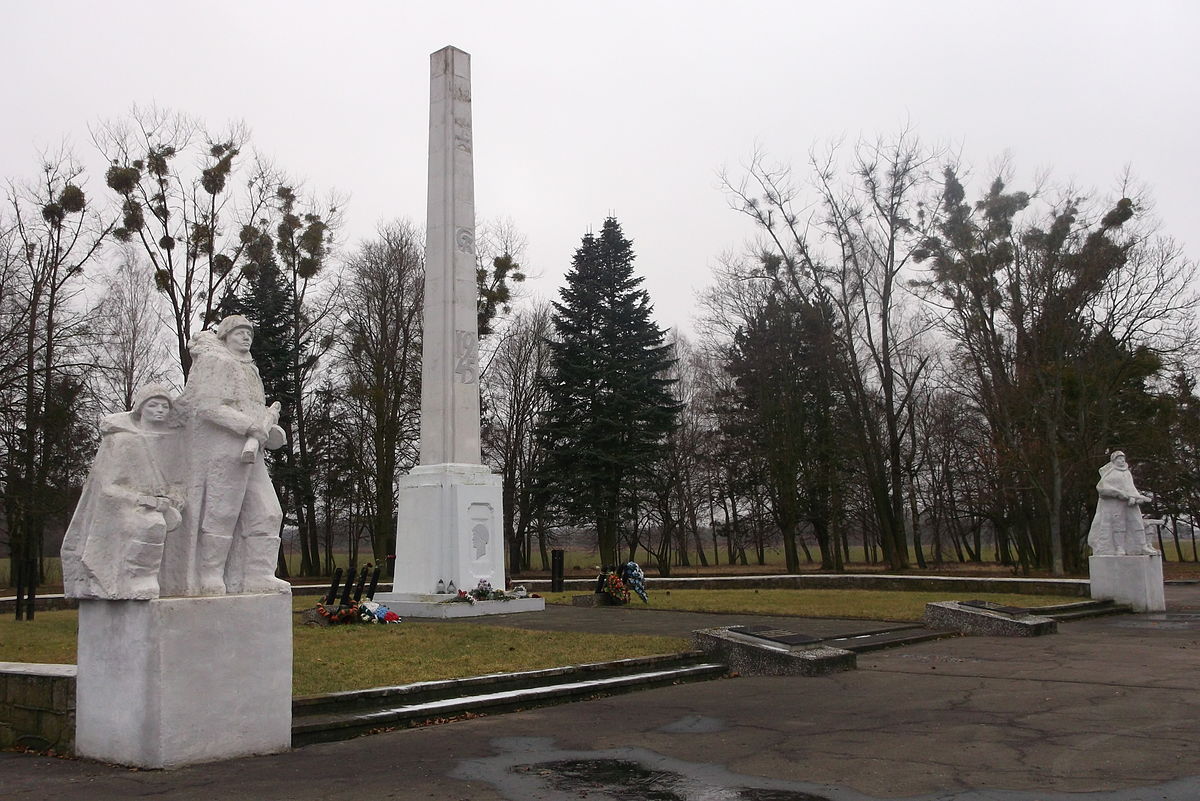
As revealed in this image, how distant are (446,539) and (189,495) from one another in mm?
11449

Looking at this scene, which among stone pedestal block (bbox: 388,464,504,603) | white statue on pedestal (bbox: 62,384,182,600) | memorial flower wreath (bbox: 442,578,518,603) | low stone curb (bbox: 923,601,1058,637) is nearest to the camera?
white statue on pedestal (bbox: 62,384,182,600)

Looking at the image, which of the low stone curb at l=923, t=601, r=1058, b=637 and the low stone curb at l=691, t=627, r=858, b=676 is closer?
the low stone curb at l=691, t=627, r=858, b=676

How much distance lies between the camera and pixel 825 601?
781 inches

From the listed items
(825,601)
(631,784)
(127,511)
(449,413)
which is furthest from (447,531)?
(631,784)

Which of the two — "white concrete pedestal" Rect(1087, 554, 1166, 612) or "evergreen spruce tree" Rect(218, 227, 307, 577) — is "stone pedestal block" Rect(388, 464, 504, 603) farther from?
"evergreen spruce tree" Rect(218, 227, 307, 577)

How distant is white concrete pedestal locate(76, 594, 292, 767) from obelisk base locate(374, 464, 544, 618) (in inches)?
423

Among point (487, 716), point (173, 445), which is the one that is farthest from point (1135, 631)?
point (173, 445)

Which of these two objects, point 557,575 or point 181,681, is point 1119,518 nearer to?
point 557,575

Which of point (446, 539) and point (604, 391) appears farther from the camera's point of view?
point (604, 391)

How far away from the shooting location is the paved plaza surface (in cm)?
548

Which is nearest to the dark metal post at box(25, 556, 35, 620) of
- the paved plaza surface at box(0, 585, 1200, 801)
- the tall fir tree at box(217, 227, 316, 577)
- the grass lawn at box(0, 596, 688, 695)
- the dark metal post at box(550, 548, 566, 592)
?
the grass lawn at box(0, 596, 688, 695)

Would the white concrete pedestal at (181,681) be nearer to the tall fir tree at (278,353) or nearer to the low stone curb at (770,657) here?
the low stone curb at (770,657)

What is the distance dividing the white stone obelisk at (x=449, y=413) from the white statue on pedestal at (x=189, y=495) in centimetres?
1065

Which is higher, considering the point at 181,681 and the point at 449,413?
the point at 449,413
